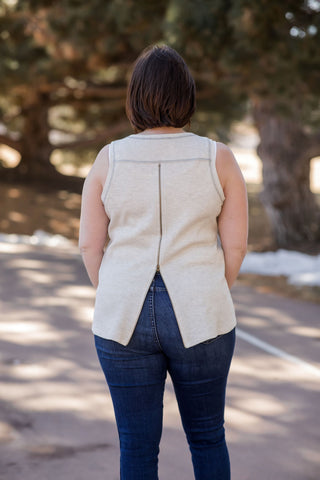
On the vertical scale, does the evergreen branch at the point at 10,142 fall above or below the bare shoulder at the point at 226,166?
above

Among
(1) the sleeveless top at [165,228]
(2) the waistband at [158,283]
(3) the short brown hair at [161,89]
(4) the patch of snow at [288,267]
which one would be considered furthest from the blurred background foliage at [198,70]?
(2) the waistband at [158,283]

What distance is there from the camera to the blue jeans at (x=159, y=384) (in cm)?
204

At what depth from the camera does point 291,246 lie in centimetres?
1401

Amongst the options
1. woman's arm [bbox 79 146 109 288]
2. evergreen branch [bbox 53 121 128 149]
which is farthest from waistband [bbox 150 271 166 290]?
evergreen branch [bbox 53 121 128 149]

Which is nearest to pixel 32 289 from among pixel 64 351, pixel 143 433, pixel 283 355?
pixel 64 351

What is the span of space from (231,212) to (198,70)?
943 centimetres

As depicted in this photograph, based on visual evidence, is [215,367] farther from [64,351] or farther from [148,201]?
[64,351]

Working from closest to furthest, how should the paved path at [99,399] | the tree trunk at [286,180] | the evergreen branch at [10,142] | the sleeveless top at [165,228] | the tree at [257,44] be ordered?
the sleeveless top at [165,228] → the paved path at [99,399] → the tree at [257,44] → the tree trunk at [286,180] → the evergreen branch at [10,142]

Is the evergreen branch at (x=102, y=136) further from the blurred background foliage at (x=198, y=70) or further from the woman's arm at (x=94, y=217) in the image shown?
the woman's arm at (x=94, y=217)

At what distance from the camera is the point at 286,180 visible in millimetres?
13820

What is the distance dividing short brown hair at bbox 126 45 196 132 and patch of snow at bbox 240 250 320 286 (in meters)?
7.30

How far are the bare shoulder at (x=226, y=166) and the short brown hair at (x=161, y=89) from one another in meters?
0.16

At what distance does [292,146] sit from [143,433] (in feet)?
39.8

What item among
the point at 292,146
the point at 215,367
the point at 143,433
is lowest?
the point at 143,433
